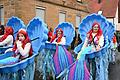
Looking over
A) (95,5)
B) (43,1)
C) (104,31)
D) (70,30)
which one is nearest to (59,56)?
(104,31)

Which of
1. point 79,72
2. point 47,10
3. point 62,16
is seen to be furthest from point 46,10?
point 79,72

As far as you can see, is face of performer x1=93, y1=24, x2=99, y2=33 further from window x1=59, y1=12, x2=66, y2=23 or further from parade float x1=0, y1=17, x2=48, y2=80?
window x1=59, y1=12, x2=66, y2=23

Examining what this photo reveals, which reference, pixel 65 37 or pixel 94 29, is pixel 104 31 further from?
pixel 65 37

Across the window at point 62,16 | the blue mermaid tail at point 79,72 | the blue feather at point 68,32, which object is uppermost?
the window at point 62,16

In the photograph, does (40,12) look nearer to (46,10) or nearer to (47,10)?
(46,10)

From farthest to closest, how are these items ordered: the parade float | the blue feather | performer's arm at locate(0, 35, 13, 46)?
the blue feather < performer's arm at locate(0, 35, 13, 46) < the parade float

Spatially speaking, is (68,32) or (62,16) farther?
(62,16)

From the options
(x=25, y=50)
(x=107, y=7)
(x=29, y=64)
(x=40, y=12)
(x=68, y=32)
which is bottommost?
(x=29, y=64)

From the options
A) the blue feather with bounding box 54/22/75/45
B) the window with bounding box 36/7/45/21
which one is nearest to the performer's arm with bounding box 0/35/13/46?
the blue feather with bounding box 54/22/75/45

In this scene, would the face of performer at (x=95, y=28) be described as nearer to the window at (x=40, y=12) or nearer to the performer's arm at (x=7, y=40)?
the performer's arm at (x=7, y=40)

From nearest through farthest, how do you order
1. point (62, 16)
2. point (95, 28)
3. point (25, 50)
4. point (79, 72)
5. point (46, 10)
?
point (25, 50) < point (79, 72) < point (95, 28) < point (46, 10) < point (62, 16)

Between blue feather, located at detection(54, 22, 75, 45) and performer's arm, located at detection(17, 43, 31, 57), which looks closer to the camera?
performer's arm, located at detection(17, 43, 31, 57)

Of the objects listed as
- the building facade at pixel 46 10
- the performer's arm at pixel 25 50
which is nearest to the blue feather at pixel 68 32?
the performer's arm at pixel 25 50

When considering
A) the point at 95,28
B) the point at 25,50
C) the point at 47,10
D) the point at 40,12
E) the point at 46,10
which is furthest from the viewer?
the point at 47,10
